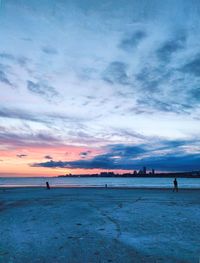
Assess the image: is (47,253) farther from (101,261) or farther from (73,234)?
(73,234)

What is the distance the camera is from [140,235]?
1163 centimetres

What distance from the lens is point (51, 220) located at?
52.0 ft

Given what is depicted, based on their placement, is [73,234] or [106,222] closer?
[73,234]

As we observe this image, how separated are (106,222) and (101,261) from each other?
6342 millimetres

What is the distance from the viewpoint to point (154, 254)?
8.98 metres

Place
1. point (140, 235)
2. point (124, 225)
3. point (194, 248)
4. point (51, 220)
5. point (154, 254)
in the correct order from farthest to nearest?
point (51, 220)
point (124, 225)
point (140, 235)
point (194, 248)
point (154, 254)

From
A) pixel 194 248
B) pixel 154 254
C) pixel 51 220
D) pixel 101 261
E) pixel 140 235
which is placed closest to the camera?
pixel 101 261

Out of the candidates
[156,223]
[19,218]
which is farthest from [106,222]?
[19,218]

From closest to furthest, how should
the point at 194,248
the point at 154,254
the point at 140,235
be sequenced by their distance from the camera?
the point at 154,254 → the point at 194,248 → the point at 140,235

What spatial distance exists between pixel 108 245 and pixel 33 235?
139 inches

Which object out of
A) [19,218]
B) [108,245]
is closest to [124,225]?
[108,245]

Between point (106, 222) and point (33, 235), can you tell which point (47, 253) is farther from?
point (106, 222)

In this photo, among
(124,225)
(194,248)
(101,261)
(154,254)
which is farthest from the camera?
(124,225)

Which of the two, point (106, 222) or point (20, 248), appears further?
point (106, 222)
